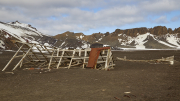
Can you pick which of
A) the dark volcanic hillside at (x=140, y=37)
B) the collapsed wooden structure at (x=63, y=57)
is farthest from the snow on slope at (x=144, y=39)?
the collapsed wooden structure at (x=63, y=57)

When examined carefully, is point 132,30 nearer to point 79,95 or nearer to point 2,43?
point 2,43

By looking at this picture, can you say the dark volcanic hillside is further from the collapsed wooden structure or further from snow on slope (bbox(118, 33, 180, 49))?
the collapsed wooden structure

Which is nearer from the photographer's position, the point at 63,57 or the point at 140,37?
the point at 63,57

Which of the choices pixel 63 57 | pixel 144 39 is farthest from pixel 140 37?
pixel 63 57

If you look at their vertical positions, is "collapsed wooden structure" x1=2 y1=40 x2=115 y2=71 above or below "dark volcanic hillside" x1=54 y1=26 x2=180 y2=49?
below

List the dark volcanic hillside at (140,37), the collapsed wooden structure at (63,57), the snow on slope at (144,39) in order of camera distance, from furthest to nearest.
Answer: the snow on slope at (144,39) → the dark volcanic hillside at (140,37) → the collapsed wooden structure at (63,57)

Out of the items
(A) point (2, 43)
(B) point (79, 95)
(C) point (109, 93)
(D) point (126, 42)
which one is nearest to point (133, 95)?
(C) point (109, 93)

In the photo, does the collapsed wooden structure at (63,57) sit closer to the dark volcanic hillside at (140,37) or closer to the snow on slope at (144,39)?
the dark volcanic hillside at (140,37)

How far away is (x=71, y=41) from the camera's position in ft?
342

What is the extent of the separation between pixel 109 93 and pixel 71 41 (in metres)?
99.1

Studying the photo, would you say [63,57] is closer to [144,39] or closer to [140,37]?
[144,39]

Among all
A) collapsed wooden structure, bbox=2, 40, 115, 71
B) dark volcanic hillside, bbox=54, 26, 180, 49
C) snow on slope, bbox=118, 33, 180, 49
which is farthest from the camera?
snow on slope, bbox=118, 33, 180, 49

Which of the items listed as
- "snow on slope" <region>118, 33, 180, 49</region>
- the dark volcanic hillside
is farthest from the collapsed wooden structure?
"snow on slope" <region>118, 33, 180, 49</region>

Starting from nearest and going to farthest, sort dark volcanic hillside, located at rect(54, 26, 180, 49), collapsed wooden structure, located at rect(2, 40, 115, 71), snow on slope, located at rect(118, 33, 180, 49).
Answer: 1. collapsed wooden structure, located at rect(2, 40, 115, 71)
2. dark volcanic hillside, located at rect(54, 26, 180, 49)
3. snow on slope, located at rect(118, 33, 180, 49)
